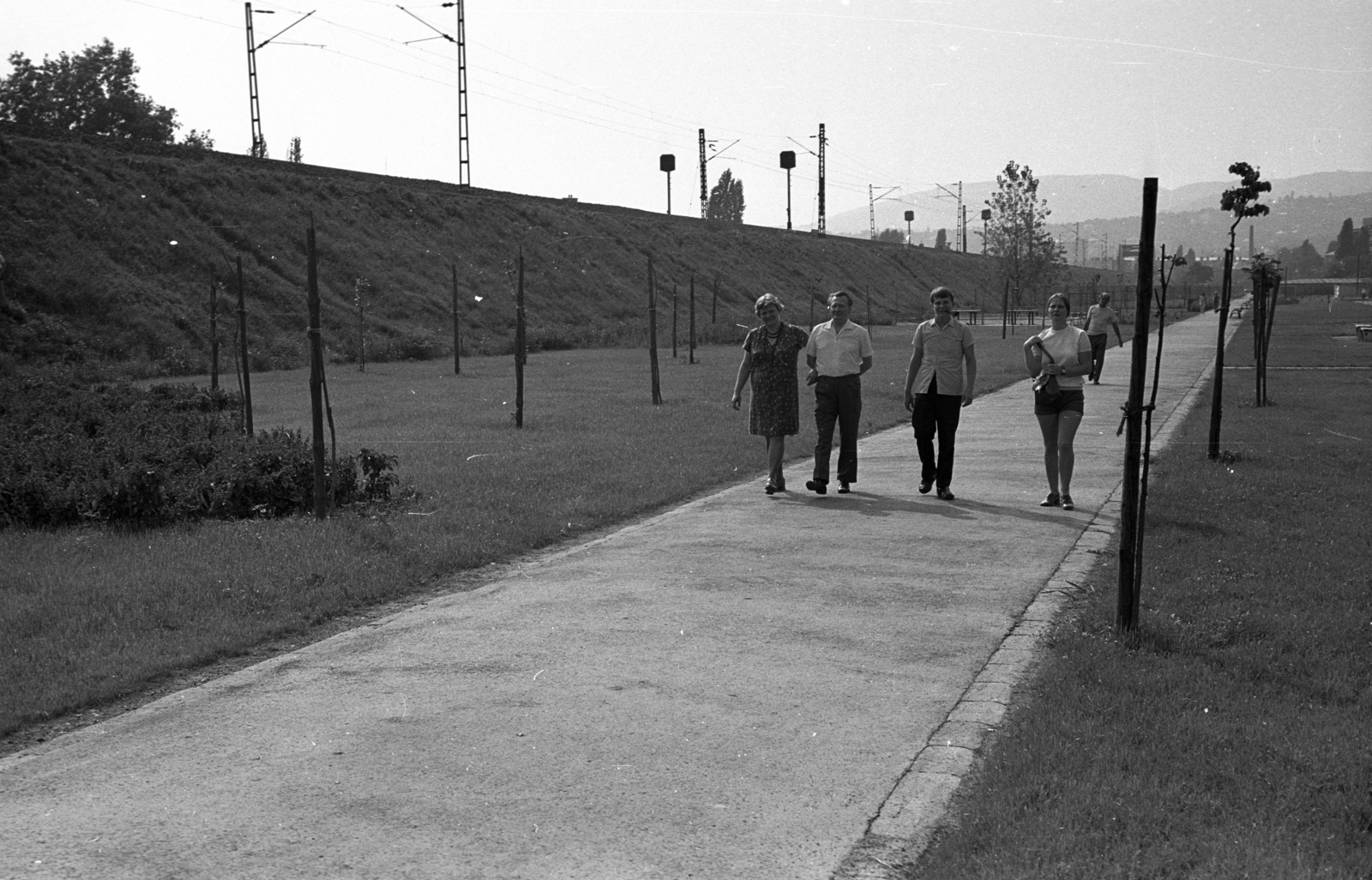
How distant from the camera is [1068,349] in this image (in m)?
10.9

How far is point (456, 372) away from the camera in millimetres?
32281

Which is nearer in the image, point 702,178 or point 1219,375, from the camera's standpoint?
point 1219,375

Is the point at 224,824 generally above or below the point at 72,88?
below

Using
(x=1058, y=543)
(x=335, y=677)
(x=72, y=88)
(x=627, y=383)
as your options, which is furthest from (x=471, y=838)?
(x=72, y=88)

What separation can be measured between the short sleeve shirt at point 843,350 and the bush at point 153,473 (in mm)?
4008

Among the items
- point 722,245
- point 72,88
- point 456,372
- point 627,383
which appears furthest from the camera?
point 722,245

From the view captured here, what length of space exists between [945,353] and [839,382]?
98 cm

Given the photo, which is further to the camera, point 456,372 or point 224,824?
point 456,372

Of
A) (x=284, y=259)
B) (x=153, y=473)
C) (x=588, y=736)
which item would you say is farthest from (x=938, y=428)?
(x=284, y=259)

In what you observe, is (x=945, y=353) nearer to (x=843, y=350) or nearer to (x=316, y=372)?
(x=843, y=350)

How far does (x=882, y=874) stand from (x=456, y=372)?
29.0 m

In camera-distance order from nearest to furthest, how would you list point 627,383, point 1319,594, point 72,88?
point 1319,594 < point 627,383 < point 72,88

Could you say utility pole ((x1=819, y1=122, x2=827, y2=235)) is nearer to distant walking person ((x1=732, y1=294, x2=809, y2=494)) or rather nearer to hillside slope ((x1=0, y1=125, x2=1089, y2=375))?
hillside slope ((x1=0, y1=125, x2=1089, y2=375))

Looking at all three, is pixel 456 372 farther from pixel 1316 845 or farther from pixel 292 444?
pixel 1316 845
